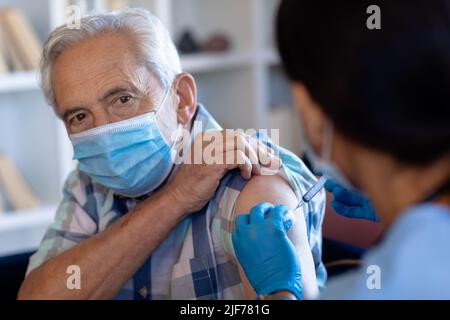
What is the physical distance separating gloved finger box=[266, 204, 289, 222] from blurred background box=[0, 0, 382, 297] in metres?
1.48

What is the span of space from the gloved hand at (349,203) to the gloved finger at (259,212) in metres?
0.26

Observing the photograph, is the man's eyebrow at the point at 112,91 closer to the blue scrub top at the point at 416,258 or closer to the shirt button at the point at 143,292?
the shirt button at the point at 143,292

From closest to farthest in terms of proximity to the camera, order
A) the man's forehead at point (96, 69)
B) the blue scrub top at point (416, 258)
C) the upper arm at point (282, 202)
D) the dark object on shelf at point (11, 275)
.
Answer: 1. the blue scrub top at point (416, 258)
2. the upper arm at point (282, 202)
3. the man's forehead at point (96, 69)
4. the dark object on shelf at point (11, 275)

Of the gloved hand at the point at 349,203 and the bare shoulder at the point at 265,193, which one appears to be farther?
the gloved hand at the point at 349,203

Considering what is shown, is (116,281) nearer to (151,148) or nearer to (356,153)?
(151,148)

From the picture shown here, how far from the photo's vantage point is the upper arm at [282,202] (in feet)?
4.76

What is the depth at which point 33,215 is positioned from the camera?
323 cm

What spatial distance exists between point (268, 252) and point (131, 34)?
1.79 ft

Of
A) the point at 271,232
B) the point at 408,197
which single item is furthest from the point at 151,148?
the point at 408,197

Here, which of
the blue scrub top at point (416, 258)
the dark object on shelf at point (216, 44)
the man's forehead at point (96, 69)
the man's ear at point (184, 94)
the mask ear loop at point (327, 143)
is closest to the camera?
the blue scrub top at point (416, 258)

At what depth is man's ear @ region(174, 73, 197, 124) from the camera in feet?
5.43

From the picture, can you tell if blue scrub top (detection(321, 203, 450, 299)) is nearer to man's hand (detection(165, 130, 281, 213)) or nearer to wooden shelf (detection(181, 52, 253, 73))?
man's hand (detection(165, 130, 281, 213))

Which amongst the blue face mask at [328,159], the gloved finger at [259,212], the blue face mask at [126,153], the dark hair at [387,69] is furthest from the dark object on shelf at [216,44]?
the dark hair at [387,69]

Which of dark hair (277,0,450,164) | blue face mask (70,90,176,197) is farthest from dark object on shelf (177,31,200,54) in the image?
dark hair (277,0,450,164)
